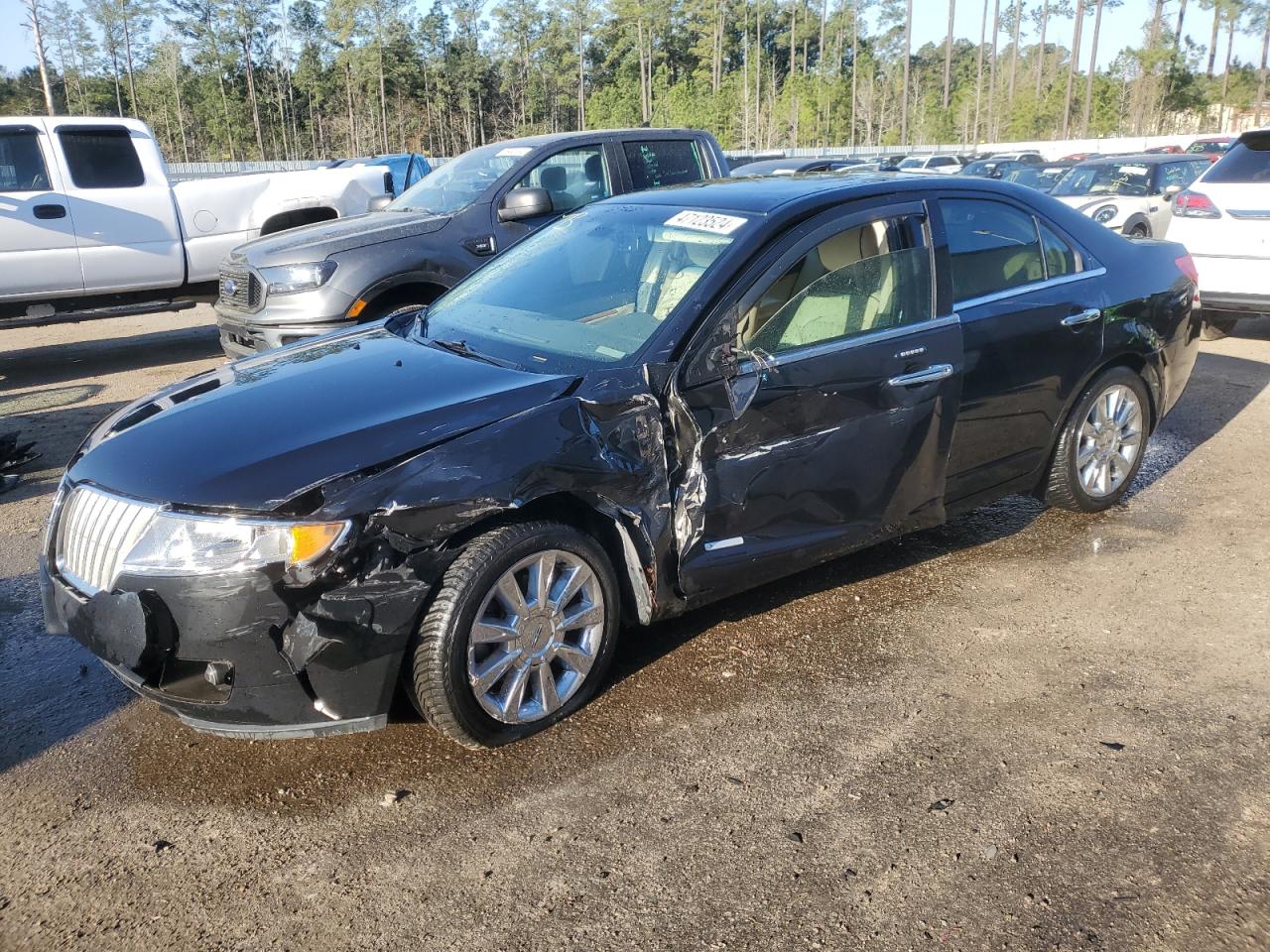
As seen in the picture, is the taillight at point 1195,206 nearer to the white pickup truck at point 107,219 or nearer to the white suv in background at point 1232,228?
the white suv in background at point 1232,228

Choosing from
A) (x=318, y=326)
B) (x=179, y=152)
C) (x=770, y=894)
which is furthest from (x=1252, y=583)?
(x=179, y=152)

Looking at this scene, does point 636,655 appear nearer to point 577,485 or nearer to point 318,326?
point 577,485

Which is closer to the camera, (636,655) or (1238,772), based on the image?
(1238,772)

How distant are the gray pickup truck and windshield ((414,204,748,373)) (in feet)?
6.56

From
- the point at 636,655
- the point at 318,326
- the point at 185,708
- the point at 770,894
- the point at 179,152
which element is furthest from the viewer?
the point at 179,152

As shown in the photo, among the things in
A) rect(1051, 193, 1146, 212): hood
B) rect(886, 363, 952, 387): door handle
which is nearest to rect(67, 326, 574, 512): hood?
rect(886, 363, 952, 387): door handle

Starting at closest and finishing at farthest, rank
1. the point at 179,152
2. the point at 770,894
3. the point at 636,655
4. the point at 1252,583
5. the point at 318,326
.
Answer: the point at 770,894 < the point at 636,655 < the point at 1252,583 < the point at 318,326 < the point at 179,152

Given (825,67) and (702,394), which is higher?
(825,67)

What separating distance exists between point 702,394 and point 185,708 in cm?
183

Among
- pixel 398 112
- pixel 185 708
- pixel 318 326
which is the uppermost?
pixel 398 112

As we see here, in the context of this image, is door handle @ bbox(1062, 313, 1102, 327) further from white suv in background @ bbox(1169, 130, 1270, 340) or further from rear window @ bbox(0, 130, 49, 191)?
rear window @ bbox(0, 130, 49, 191)

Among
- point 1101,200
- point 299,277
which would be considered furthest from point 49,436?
point 1101,200

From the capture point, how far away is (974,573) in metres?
4.56

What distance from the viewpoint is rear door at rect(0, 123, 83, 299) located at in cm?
888
